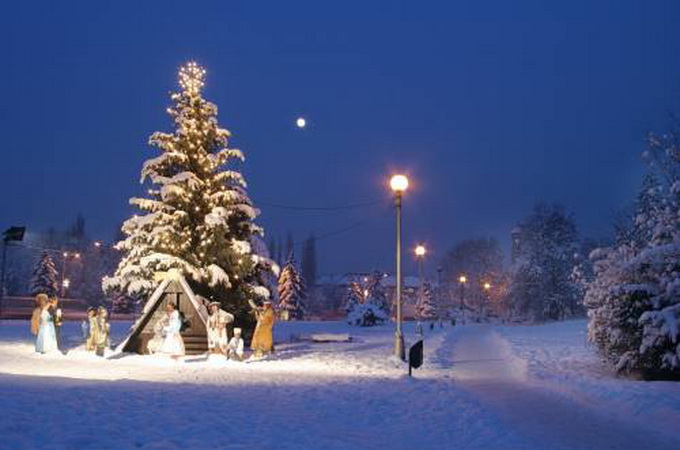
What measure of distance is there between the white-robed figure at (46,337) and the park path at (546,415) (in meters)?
13.0

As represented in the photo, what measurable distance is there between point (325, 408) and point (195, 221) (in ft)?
49.1

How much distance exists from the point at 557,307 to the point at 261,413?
68.9m

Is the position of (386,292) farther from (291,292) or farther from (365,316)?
(365,316)

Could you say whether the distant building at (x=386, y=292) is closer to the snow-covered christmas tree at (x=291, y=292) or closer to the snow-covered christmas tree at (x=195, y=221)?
the snow-covered christmas tree at (x=291, y=292)

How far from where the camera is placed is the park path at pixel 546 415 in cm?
977

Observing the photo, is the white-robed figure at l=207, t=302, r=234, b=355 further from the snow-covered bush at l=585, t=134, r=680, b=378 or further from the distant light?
the snow-covered bush at l=585, t=134, r=680, b=378

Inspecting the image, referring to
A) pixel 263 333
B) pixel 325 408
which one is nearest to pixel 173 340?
pixel 263 333

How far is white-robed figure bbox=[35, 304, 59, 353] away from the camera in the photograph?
72.1ft

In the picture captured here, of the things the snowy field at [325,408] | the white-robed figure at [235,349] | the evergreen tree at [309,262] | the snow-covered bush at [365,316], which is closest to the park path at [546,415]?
the snowy field at [325,408]

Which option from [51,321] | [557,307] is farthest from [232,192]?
[557,307]

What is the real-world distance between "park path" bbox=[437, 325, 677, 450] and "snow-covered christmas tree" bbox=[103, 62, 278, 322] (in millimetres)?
9771

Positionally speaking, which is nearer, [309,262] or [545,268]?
[545,268]

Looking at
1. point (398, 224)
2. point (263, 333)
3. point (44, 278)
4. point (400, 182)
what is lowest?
point (263, 333)

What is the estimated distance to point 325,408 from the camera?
11.5 m
